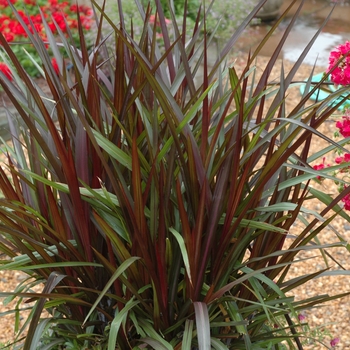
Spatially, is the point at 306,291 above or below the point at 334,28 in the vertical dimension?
below

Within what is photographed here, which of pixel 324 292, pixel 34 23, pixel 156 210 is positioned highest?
pixel 34 23

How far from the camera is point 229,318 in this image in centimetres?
146

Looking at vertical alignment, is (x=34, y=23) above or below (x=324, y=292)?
above

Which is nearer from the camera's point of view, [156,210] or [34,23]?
[156,210]

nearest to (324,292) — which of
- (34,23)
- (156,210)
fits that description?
(156,210)

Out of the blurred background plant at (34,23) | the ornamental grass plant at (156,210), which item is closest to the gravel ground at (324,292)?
the ornamental grass plant at (156,210)

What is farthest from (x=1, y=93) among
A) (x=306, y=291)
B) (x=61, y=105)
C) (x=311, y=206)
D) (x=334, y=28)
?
(x=334, y=28)

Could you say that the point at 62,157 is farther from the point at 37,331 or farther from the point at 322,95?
the point at 322,95

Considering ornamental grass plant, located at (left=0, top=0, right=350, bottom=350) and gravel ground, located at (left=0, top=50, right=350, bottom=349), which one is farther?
gravel ground, located at (left=0, top=50, right=350, bottom=349)

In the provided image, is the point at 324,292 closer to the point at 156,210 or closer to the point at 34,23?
the point at 156,210

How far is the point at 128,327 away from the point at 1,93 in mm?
3416

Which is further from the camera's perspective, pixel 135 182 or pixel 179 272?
pixel 179 272

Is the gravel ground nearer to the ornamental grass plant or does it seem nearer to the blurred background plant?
the ornamental grass plant

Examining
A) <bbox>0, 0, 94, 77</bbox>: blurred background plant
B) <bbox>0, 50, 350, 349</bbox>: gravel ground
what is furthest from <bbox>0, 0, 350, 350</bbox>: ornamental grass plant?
<bbox>0, 0, 94, 77</bbox>: blurred background plant
